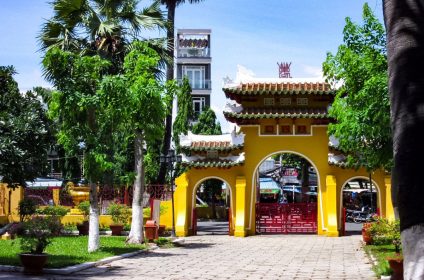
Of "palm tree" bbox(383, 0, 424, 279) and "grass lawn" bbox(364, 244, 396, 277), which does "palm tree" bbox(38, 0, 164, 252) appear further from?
"palm tree" bbox(383, 0, 424, 279)

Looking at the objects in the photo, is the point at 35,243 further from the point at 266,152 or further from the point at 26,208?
the point at 266,152

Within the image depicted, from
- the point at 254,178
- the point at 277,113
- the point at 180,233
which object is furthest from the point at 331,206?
the point at 180,233

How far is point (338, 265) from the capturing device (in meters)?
13.9

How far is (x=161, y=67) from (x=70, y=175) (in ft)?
70.4

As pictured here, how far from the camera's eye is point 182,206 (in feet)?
81.3

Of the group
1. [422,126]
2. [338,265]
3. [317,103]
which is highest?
[317,103]

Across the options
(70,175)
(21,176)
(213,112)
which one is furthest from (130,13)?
(70,175)

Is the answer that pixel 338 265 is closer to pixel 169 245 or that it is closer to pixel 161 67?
pixel 169 245

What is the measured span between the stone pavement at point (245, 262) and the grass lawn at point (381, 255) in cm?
21

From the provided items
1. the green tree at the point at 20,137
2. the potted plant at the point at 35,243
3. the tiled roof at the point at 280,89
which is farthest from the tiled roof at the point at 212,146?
the potted plant at the point at 35,243

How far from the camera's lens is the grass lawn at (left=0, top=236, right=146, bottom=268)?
13039 mm

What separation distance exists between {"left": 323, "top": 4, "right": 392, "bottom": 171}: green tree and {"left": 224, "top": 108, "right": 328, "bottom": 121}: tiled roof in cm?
799

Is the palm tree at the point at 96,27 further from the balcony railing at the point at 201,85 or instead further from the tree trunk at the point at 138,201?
the balcony railing at the point at 201,85

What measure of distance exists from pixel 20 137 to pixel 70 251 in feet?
17.4
